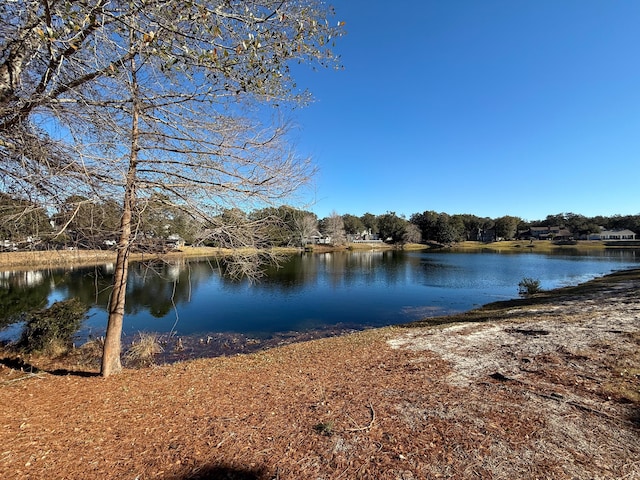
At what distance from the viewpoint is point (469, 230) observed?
11019 centimetres

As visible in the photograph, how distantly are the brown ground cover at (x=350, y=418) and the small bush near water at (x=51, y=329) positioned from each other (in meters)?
3.34

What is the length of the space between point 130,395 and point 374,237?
10482cm

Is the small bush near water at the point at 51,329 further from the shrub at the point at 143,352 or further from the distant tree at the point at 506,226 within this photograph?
the distant tree at the point at 506,226

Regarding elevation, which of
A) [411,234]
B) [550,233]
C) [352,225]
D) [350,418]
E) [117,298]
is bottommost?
[350,418]

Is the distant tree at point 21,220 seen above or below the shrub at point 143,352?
above

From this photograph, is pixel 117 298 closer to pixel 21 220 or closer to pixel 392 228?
pixel 21 220

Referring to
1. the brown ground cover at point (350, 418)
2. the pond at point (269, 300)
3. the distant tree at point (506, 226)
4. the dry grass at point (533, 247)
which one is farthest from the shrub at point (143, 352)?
the distant tree at point (506, 226)

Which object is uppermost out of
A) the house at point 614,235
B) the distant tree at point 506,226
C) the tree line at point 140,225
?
the distant tree at point 506,226

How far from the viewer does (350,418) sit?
12.9 ft

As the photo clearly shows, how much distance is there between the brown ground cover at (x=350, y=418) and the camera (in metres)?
3.00

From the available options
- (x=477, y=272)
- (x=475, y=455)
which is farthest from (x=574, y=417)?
(x=477, y=272)

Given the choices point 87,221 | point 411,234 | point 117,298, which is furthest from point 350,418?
point 411,234

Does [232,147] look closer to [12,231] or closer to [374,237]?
[12,231]

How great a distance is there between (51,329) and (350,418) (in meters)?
9.63
